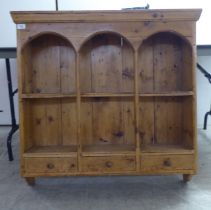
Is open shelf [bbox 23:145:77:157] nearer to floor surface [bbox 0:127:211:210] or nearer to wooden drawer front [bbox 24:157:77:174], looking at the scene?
wooden drawer front [bbox 24:157:77:174]

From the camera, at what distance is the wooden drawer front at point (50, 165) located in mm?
1693

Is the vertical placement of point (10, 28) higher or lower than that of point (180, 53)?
higher

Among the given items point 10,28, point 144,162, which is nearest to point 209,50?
point 144,162

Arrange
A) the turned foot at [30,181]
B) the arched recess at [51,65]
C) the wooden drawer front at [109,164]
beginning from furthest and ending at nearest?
1. the arched recess at [51,65]
2. the turned foot at [30,181]
3. the wooden drawer front at [109,164]

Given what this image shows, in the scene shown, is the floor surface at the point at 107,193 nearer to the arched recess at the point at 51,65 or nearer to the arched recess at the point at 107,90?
the arched recess at the point at 107,90

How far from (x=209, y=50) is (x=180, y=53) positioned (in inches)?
21.3

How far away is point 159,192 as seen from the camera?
1706 mm

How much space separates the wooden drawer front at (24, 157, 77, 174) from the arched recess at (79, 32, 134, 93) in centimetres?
49

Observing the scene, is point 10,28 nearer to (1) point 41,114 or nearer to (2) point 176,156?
(1) point 41,114

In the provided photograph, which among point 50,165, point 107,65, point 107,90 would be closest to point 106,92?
point 107,90

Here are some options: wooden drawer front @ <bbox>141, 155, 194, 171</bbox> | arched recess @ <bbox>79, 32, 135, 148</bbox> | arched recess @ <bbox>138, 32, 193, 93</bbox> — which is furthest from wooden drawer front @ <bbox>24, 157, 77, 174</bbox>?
arched recess @ <bbox>138, 32, 193, 93</bbox>

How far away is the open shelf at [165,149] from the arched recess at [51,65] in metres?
0.62

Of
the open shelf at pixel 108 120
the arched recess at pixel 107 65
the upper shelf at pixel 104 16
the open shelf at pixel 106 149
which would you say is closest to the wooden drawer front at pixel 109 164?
the open shelf at pixel 106 149

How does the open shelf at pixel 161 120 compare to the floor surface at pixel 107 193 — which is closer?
the floor surface at pixel 107 193
